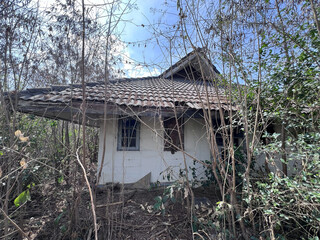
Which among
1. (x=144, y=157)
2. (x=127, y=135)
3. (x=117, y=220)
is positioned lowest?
(x=117, y=220)

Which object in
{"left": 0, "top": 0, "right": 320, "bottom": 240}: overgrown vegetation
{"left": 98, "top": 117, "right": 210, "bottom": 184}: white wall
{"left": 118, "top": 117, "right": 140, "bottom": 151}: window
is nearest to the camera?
{"left": 0, "top": 0, "right": 320, "bottom": 240}: overgrown vegetation

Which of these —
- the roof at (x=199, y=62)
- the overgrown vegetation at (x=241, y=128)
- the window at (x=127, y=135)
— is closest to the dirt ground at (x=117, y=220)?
the overgrown vegetation at (x=241, y=128)

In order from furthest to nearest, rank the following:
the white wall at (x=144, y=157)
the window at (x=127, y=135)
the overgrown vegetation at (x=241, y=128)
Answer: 1. the window at (x=127, y=135)
2. the white wall at (x=144, y=157)
3. the overgrown vegetation at (x=241, y=128)

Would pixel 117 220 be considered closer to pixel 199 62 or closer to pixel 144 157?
pixel 144 157

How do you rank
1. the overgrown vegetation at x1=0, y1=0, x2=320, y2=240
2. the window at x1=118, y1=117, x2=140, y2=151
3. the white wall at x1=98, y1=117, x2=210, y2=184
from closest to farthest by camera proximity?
the overgrown vegetation at x1=0, y1=0, x2=320, y2=240 → the white wall at x1=98, y1=117, x2=210, y2=184 → the window at x1=118, y1=117, x2=140, y2=151

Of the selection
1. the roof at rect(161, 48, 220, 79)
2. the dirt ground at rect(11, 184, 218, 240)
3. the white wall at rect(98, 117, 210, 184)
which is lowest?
the dirt ground at rect(11, 184, 218, 240)

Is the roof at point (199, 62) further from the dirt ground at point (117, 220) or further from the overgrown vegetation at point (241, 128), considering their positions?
the dirt ground at point (117, 220)

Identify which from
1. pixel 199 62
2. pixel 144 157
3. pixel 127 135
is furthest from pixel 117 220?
pixel 199 62

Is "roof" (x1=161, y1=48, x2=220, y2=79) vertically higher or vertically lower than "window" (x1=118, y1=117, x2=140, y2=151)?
higher

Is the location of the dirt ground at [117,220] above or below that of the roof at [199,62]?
below

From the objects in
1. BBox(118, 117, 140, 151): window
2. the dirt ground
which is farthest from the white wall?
the dirt ground

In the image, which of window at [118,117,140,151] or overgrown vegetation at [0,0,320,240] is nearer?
overgrown vegetation at [0,0,320,240]

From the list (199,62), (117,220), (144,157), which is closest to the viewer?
(199,62)

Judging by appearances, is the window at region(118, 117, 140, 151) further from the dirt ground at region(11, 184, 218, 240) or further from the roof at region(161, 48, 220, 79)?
the roof at region(161, 48, 220, 79)
